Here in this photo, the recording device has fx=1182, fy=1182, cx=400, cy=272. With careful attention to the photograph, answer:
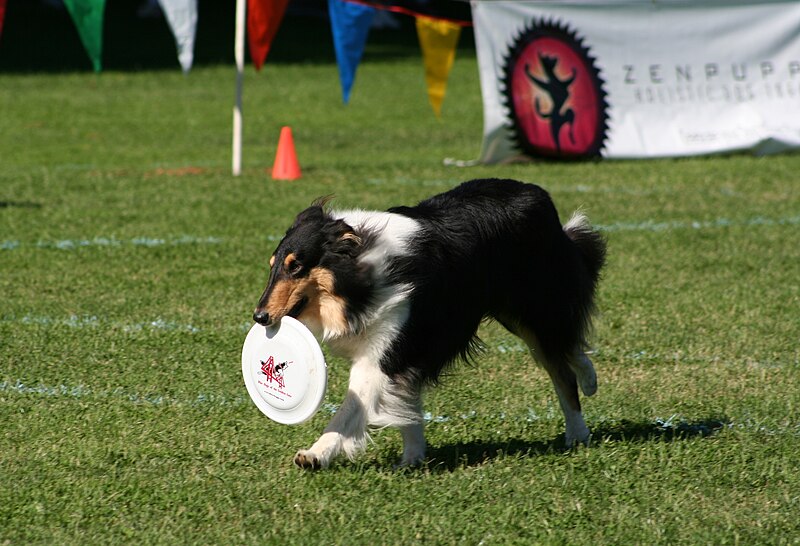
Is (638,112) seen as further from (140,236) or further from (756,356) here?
(756,356)

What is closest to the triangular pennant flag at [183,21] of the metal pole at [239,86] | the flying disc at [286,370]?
the metal pole at [239,86]

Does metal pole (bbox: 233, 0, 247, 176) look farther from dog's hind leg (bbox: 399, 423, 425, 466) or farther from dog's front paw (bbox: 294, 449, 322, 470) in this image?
dog's front paw (bbox: 294, 449, 322, 470)

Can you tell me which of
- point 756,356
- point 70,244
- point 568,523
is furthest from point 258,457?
point 70,244

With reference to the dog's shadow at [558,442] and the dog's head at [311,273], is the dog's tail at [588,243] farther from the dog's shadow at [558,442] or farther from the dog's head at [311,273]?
the dog's head at [311,273]

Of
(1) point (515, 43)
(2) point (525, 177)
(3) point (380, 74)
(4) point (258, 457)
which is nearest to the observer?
(4) point (258, 457)

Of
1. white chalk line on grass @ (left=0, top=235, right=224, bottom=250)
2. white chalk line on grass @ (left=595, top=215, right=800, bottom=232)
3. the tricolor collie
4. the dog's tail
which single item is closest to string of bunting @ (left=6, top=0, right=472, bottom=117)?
white chalk line on grass @ (left=0, top=235, right=224, bottom=250)

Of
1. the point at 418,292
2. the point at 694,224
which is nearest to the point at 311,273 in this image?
the point at 418,292

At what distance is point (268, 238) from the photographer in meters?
9.69

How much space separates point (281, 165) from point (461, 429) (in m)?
7.63

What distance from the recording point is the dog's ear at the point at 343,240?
462 centimetres

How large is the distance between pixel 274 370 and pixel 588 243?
1.72 m

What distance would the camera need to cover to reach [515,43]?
44.3 feet

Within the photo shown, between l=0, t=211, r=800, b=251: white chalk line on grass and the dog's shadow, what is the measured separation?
4563 millimetres

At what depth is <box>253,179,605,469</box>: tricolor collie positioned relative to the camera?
15.2 ft
